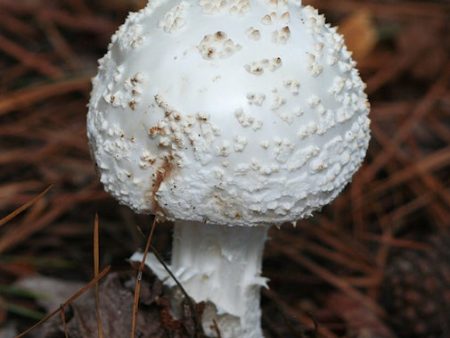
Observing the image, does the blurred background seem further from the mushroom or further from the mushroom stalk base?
the mushroom

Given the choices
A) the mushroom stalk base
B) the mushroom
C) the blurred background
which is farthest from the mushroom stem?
the mushroom

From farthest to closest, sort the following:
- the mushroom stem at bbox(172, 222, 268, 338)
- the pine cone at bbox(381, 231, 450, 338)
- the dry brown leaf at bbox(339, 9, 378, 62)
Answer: the dry brown leaf at bbox(339, 9, 378, 62) → the pine cone at bbox(381, 231, 450, 338) → the mushroom stem at bbox(172, 222, 268, 338)

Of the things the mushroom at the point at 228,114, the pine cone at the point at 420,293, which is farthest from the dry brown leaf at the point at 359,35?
the mushroom at the point at 228,114

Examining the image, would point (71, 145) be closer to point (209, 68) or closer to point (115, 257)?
point (115, 257)

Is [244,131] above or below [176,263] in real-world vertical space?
above

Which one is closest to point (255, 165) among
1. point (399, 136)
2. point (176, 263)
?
point (176, 263)

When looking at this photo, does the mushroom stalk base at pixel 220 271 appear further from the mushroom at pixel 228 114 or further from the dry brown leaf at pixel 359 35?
the dry brown leaf at pixel 359 35
